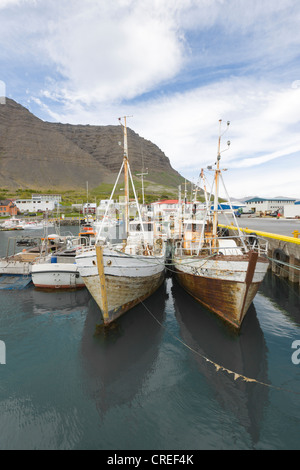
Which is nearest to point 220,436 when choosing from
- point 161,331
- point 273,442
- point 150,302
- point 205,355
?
point 273,442

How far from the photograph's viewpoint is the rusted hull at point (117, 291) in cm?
1119

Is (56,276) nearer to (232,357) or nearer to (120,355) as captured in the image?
(120,355)

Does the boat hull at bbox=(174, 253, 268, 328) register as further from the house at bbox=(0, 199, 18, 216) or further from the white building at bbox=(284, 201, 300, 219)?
the house at bbox=(0, 199, 18, 216)

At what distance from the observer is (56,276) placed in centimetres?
1728

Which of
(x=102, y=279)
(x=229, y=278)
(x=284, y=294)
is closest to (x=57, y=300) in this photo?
(x=102, y=279)

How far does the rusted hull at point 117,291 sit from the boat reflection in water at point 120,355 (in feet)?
2.47

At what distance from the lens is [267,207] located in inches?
3201

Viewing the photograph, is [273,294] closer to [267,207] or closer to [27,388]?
[27,388]

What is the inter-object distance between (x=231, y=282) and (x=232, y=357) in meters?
3.34

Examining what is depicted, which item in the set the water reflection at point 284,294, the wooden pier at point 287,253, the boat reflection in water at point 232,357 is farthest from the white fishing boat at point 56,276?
the wooden pier at point 287,253

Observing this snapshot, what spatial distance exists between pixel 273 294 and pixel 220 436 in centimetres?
1371

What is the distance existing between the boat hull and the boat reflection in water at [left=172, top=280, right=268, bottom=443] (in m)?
0.85

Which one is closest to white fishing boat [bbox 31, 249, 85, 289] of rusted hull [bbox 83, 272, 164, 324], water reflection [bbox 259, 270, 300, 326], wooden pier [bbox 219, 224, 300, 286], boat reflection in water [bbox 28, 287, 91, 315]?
boat reflection in water [bbox 28, 287, 91, 315]

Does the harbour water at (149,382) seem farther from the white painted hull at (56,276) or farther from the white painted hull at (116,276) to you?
the white painted hull at (56,276)
